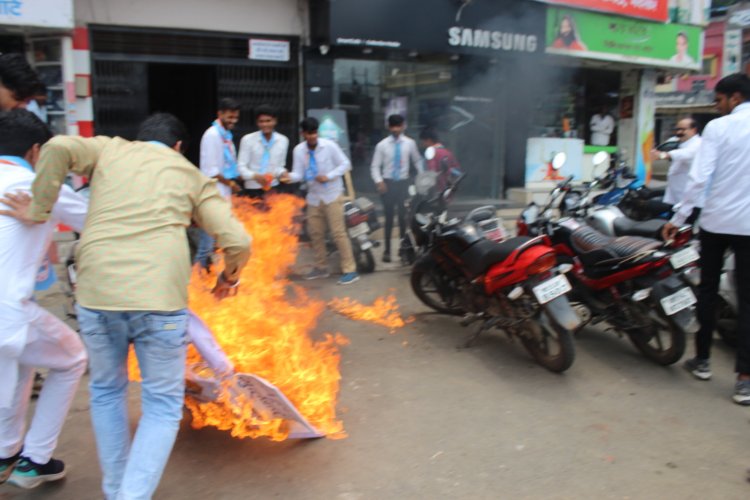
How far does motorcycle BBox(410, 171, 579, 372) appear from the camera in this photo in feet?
14.0

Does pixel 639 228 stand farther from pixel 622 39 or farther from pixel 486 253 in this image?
pixel 622 39

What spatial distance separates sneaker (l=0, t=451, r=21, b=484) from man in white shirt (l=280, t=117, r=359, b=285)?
432 centimetres

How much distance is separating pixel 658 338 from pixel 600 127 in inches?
414

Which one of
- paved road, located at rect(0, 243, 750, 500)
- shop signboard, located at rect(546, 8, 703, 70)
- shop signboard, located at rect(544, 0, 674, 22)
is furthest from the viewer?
shop signboard, located at rect(544, 0, 674, 22)

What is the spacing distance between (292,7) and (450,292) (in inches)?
232

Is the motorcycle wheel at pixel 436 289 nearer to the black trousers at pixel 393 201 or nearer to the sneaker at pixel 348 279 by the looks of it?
the sneaker at pixel 348 279

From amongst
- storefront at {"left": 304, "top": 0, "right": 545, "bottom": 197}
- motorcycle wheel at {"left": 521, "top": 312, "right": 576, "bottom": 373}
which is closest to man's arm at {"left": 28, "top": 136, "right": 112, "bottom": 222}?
motorcycle wheel at {"left": 521, "top": 312, "right": 576, "bottom": 373}

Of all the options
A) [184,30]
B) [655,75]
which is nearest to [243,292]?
[184,30]

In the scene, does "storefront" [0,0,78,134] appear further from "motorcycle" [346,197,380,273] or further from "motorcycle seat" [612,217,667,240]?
"motorcycle seat" [612,217,667,240]

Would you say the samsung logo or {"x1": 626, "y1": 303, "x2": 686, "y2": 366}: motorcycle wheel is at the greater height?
the samsung logo

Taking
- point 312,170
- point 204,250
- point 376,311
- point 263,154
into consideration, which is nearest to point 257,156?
point 263,154

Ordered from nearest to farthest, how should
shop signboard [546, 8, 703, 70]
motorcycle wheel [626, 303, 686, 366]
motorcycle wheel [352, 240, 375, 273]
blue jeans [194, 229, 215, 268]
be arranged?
motorcycle wheel [626, 303, 686, 366]
blue jeans [194, 229, 215, 268]
motorcycle wheel [352, 240, 375, 273]
shop signboard [546, 8, 703, 70]

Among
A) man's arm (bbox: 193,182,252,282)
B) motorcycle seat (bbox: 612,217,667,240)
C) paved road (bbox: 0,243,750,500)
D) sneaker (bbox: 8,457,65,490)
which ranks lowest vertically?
paved road (bbox: 0,243,750,500)

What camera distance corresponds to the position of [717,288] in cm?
419
